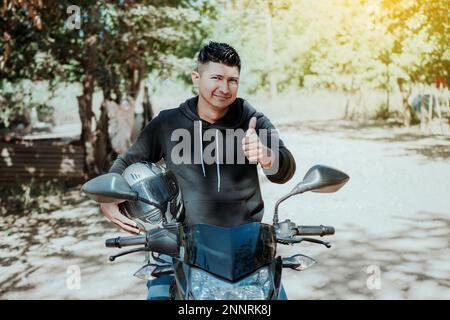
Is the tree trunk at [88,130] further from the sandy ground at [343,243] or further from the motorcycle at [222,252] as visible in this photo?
the motorcycle at [222,252]

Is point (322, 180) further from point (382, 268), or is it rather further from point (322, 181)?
point (382, 268)

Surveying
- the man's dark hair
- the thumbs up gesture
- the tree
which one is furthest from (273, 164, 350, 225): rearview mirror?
the tree

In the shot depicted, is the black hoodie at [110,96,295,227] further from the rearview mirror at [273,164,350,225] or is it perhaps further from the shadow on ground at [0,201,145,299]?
the shadow on ground at [0,201,145,299]

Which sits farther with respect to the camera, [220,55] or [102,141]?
[102,141]

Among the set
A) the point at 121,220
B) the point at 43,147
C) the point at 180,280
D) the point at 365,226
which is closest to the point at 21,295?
the point at 121,220

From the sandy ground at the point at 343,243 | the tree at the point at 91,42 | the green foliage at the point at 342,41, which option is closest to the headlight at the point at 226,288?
the sandy ground at the point at 343,243

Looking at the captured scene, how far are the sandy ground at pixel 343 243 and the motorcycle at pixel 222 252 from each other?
266 centimetres

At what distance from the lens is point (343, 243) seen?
18.7ft

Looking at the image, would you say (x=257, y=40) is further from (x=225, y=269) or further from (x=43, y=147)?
(x=225, y=269)

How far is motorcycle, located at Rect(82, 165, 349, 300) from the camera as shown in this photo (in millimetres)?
1435

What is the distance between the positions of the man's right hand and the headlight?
1.57 ft

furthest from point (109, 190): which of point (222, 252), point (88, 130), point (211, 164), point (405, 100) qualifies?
point (405, 100)

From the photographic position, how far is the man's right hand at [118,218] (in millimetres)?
1837

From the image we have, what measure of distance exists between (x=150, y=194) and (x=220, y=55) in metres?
0.62
